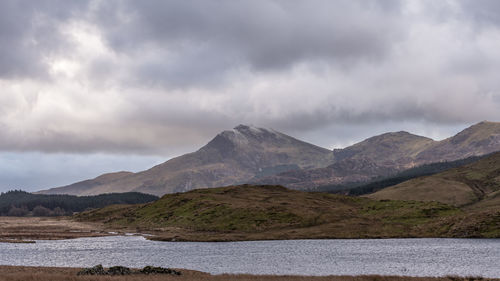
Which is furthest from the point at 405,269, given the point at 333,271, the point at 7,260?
the point at 7,260

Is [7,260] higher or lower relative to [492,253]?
higher

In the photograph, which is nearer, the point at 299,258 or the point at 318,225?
the point at 299,258

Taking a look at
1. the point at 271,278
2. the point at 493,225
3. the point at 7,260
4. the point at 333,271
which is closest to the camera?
the point at 271,278

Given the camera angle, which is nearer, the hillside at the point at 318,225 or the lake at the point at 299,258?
the lake at the point at 299,258

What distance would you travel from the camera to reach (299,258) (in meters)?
93.9

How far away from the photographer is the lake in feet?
244

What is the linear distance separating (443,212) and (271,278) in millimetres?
144807

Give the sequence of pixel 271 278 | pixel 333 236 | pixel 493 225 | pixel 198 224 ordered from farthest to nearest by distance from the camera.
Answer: pixel 198 224 → pixel 333 236 → pixel 493 225 → pixel 271 278

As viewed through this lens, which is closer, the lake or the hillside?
the lake

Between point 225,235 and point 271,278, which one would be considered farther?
point 225,235

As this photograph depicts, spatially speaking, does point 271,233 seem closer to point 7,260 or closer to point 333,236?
→ point 333,236

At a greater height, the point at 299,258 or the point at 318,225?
the point at 318,225

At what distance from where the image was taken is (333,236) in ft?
492

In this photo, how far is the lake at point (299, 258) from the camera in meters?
74.5
